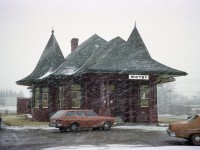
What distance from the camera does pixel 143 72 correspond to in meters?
25.2

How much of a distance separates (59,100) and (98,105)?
3.95 meters

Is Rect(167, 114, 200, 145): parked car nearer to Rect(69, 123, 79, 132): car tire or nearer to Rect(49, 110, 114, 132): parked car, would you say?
Rect(49, 110, 114, 132): parked car

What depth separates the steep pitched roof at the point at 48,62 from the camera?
3038 cm

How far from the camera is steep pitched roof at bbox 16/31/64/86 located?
3038cm

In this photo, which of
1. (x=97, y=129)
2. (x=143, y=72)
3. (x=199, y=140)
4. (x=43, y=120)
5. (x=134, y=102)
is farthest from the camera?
(x=43, y=120)

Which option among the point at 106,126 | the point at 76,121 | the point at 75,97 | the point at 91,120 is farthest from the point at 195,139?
the point at 75,97

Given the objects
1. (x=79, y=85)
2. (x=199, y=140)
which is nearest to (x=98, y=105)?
(x=79, y=85)

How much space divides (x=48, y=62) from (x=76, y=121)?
40.7 ft

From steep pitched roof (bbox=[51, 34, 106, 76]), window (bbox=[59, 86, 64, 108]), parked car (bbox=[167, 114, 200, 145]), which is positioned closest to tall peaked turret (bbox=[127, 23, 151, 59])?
steep pitched roof (bbox=[51, 34, 106, 76])

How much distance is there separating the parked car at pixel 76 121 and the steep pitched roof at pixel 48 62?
9672mm

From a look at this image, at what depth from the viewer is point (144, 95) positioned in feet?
88.6

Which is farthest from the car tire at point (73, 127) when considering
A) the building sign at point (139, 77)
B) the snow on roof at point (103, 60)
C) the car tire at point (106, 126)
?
the building sign at point (139, 77)

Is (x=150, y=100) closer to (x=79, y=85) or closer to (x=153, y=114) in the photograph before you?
(x=153, y=114)

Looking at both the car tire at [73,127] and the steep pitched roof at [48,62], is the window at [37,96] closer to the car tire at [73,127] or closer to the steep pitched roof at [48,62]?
the steep pitched roof at [48,62]
